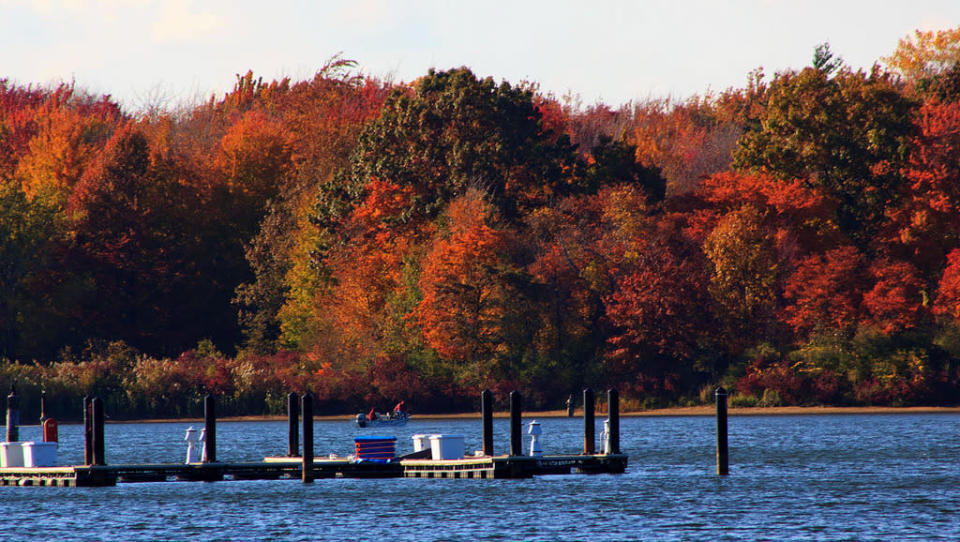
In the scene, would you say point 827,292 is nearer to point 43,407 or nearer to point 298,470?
point 43,407

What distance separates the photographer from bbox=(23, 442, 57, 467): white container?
177 ft

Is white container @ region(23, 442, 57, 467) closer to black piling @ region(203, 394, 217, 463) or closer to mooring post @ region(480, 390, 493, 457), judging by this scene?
black piling @ region(203, 394, 217, 463)

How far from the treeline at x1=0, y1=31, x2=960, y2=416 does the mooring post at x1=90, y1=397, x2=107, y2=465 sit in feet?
149

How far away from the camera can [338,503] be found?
5009 centimetres

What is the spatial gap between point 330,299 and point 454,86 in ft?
52.9

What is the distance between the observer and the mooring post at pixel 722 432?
163 ft

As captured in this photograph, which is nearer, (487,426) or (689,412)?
(487,426)

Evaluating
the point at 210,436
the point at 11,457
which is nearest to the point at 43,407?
the point at 11,457

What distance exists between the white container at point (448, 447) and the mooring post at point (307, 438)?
13.5 feet

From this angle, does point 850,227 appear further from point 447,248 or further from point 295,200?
point 295,200

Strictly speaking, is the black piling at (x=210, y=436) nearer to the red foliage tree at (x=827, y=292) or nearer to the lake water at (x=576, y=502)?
the lake water at (x=576, y=502)

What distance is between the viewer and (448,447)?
171ft

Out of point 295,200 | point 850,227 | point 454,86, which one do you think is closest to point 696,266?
point 850,227

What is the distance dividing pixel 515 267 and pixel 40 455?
47144 millimetres
